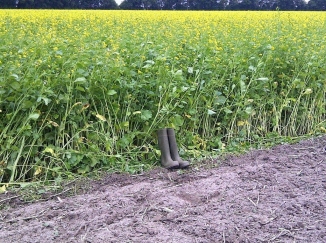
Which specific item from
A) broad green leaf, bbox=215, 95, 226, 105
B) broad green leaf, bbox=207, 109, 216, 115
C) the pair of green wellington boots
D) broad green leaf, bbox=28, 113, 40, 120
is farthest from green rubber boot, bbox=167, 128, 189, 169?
broad green leaf, bbox=28, 113, 40, 120

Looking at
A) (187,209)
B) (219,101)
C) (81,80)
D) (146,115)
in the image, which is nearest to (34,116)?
(81,80)

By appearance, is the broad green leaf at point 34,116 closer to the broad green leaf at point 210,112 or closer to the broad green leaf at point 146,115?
the broad green leaf at point 146,115

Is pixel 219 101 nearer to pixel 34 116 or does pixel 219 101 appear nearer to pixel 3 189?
pixel 34 116

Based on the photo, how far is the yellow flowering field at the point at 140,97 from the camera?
12.3 ft

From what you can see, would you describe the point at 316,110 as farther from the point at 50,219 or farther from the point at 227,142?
the point at 50,219

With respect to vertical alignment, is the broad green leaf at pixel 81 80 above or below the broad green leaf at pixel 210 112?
above

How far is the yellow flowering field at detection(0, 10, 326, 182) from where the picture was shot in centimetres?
375

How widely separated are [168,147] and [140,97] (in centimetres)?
59

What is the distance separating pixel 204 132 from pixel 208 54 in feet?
2.77

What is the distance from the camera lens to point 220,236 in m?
2.50

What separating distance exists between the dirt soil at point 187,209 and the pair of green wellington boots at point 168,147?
18 cm

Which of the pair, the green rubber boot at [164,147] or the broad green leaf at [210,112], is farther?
the broad green leaf at [210,112]

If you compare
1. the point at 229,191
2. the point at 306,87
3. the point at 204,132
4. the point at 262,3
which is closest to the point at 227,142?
the point at 204,132

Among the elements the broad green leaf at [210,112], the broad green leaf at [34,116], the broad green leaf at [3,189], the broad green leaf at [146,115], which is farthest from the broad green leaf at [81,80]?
the broad green leaf at [210,112]
